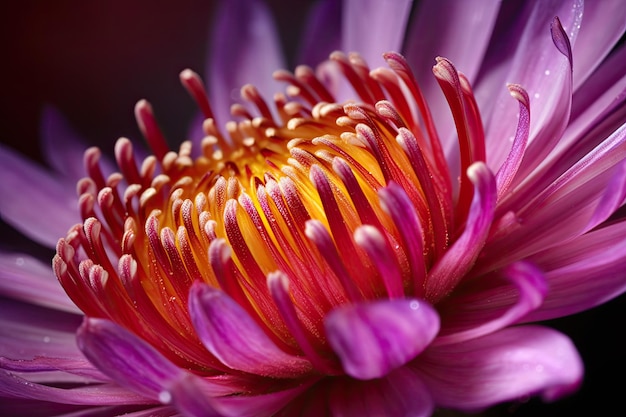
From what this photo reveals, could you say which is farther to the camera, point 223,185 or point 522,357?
point 223,185

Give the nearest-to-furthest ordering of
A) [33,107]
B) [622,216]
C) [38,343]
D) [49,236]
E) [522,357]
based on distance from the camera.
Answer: [522,357] → [622,216] → [38,343] → [49,236] → [33,107]

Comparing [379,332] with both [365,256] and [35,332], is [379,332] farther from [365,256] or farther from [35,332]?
[35,332]

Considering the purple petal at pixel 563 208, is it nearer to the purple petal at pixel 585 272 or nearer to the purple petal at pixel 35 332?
the purple petal at pixel 585 272

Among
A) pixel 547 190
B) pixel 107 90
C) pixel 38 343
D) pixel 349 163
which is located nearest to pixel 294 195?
pixel 349 163

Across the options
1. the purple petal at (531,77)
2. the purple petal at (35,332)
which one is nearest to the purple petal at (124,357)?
the purple petal at (35,332)

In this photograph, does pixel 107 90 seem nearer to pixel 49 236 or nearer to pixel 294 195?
pixel 49 236

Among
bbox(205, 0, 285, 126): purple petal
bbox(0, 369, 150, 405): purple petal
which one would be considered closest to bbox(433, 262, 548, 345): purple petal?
bbox(0, 369, 150, 405): purple petal
